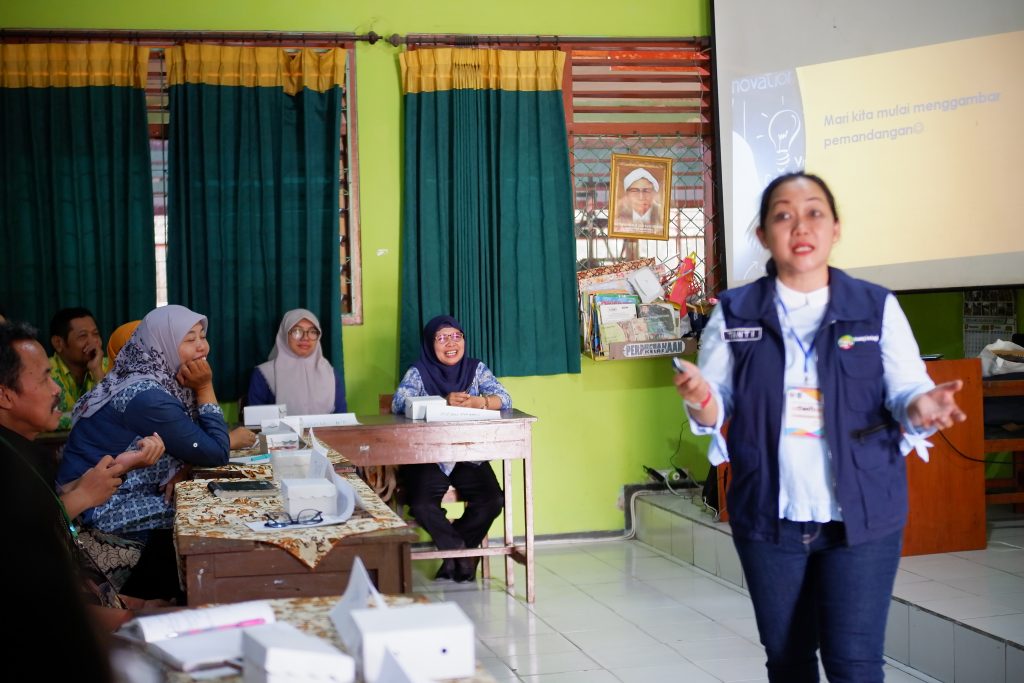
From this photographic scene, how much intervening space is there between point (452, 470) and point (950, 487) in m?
2.02

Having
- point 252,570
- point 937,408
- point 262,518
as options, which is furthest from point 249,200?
point 937,408

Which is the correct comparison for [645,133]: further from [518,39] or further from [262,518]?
[262,518]

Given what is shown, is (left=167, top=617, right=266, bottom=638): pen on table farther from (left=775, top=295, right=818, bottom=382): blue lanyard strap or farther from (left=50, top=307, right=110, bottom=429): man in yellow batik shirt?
(left=50, top=307, right=110, bottom=429): man in yellow batik shirt

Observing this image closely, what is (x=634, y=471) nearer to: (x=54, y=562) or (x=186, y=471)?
(x=186, y=471)

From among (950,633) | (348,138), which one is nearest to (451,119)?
(348,138)

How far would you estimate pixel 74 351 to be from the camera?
4.36 meters

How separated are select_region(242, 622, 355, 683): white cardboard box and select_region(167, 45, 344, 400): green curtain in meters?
3.62

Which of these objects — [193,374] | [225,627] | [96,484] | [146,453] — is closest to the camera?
[225,627]

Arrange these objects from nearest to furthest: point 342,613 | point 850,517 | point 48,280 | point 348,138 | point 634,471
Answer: point 342,613
point 850,517
point 48,280
point 348,138
point 634,471

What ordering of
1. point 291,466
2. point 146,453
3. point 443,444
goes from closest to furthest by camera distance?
point 146,453, point 291,466, point 443,444

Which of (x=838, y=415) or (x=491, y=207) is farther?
(x=491, y=207)

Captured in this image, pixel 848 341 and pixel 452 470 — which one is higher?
pixel 848 341

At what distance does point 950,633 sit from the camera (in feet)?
9.86

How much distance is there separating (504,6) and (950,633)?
139 inches
